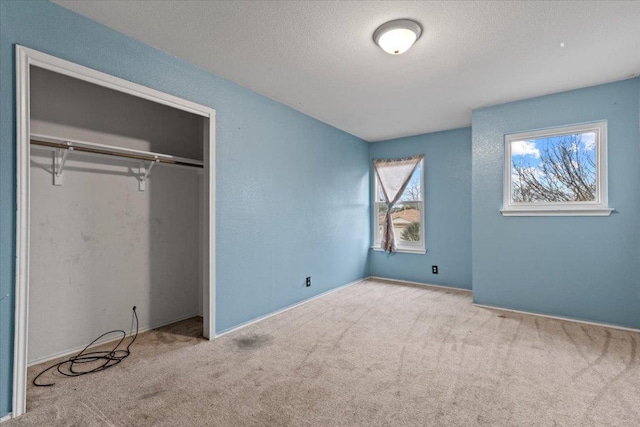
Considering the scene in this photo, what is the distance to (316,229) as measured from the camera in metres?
4.22

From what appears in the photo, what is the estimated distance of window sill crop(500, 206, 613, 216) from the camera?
3.15m

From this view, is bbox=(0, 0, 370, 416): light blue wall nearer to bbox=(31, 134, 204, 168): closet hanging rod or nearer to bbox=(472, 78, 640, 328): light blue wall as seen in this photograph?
bbox=(31, 134, 204, 168): closet hanging rod

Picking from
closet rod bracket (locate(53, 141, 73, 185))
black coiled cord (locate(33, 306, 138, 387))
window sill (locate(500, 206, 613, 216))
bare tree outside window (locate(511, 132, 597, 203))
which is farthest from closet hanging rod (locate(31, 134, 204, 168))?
bare tree outside window (locate(511, 132, 597, 203))

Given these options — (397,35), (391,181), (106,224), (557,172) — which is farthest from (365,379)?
(391,181)

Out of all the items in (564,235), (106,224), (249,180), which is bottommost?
(564,235)

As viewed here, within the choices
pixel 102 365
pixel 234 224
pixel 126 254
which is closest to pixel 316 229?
pixel 234 224

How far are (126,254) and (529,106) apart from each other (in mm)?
4505

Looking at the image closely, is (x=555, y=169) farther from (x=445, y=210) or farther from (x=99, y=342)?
(x=99, y=342)

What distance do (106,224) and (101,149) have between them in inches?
26.7

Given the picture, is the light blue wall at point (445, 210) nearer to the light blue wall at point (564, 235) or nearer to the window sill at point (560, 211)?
the light blue wall at point (564, 235)

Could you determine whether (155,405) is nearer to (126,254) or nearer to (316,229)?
(126,254)

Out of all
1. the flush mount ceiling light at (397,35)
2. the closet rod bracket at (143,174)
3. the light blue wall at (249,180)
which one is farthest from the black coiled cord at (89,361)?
the flush mount ceiling light at (397,35)

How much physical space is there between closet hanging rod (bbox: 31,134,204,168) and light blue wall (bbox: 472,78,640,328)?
11.2ft

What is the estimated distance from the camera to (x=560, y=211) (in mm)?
3352
